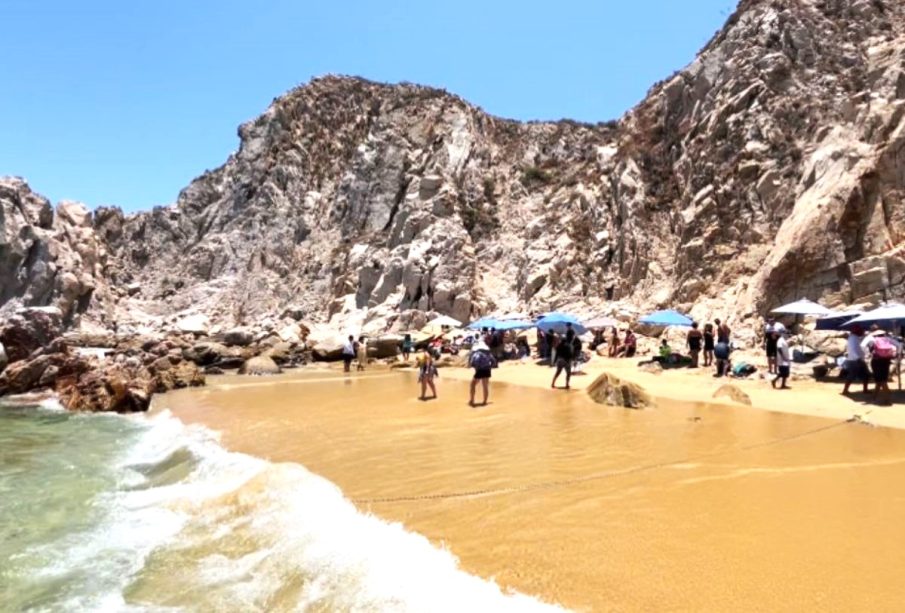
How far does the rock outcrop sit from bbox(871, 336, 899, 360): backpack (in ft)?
25.7

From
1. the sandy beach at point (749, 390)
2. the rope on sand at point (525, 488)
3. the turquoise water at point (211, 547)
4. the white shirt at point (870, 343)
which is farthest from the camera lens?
the white shirt at point (870, 343)

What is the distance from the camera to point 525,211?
1797 inches

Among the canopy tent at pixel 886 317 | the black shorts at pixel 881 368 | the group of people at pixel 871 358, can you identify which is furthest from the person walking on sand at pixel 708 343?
the black shorts at pixel 881 368

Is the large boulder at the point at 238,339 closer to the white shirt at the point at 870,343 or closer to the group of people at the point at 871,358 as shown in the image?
the group of people at the point at 871,358

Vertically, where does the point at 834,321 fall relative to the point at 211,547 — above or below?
above

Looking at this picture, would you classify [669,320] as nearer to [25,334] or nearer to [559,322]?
[559,322]

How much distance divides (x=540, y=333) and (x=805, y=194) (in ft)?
38.8

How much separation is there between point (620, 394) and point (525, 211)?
1334 inches

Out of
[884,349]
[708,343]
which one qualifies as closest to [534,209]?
[708,343]

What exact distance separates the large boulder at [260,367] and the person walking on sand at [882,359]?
2236cm

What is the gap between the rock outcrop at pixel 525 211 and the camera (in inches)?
945

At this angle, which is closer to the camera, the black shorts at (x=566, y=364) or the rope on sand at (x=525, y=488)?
the rope on sand at (x=525, y=488)

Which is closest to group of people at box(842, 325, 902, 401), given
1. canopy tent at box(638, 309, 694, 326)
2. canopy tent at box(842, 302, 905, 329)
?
canopy tent at box(842, 302, 905, 329)

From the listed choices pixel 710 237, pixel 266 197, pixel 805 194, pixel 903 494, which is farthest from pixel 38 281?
pixel 903 494
